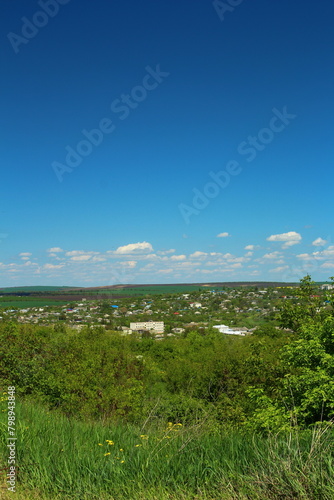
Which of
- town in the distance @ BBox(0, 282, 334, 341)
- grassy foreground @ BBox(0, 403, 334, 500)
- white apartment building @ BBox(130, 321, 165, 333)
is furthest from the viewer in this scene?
white apartment building @ BBox(130, 321, 165, 333)

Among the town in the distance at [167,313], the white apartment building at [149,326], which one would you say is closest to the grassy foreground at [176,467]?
the town in the distance at [167,313]

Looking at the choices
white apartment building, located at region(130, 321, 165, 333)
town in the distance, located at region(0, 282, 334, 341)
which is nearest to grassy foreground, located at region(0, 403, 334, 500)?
town in the distance, located at region(0, 282, 334, 341)

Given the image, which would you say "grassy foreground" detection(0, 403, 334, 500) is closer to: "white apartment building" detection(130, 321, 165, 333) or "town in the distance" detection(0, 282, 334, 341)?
"town in the distance" detection(0, 282, 334, 341)

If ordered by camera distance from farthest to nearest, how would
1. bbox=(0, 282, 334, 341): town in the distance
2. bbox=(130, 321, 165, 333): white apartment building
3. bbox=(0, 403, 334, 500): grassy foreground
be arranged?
bbox=(130, 321, 165, 333): white apartment building → bbox=(0, 282, 334, 341): town in the distance → bbox=(0, 403, 334, 500): grassy foreground

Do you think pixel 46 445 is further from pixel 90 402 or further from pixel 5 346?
pixel 5 346

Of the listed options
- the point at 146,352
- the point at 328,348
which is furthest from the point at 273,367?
the point at 146,352

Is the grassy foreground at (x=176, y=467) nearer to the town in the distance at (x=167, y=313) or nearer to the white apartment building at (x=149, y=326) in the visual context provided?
the town in the distance at (x=167, y=313)

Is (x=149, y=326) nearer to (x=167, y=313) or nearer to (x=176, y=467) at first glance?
(x=167, y=313)

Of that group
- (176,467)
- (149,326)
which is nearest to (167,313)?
(149,326)

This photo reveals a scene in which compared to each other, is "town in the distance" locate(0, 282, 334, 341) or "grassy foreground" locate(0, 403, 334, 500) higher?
"grassy foreground" locate(0, 403, 334, 500)
